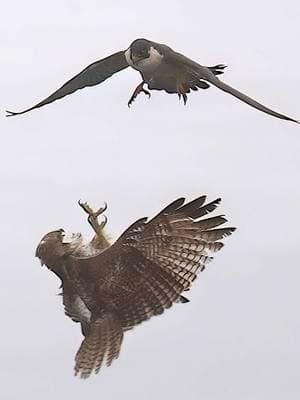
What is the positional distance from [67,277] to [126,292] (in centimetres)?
11

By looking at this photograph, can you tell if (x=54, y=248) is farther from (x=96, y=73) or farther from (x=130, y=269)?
(x=96, y=73)

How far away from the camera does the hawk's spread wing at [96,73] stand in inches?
101

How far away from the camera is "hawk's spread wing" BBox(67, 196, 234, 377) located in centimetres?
229

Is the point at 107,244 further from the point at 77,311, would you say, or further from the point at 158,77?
the point at 158,77

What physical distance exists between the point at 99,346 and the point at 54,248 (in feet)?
0.65

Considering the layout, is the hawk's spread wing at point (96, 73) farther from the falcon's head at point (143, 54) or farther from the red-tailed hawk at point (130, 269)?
the red-tailed hawk at point (130, 269)

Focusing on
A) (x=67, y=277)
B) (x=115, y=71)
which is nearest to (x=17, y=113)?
(x=115, y=71)

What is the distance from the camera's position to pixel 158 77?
2.42 meters

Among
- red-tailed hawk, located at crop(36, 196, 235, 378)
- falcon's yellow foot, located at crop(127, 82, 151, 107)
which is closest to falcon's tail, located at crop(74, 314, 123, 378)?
red-tailed hawk, located at crop(36, 196, 235, 378)

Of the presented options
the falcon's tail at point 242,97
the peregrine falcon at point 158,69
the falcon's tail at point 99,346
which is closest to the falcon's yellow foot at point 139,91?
the peregrine falcon at point 158,69

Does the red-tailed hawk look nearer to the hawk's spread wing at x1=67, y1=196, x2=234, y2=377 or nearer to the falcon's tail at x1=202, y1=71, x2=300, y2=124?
the hawk's spread wing at x1=67, y1=196, x2=234, y2=377

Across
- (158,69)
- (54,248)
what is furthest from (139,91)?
(54,248)

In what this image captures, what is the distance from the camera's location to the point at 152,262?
2.32 metres

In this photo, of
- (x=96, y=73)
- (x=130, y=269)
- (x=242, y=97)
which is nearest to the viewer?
(x=242, y=97)
